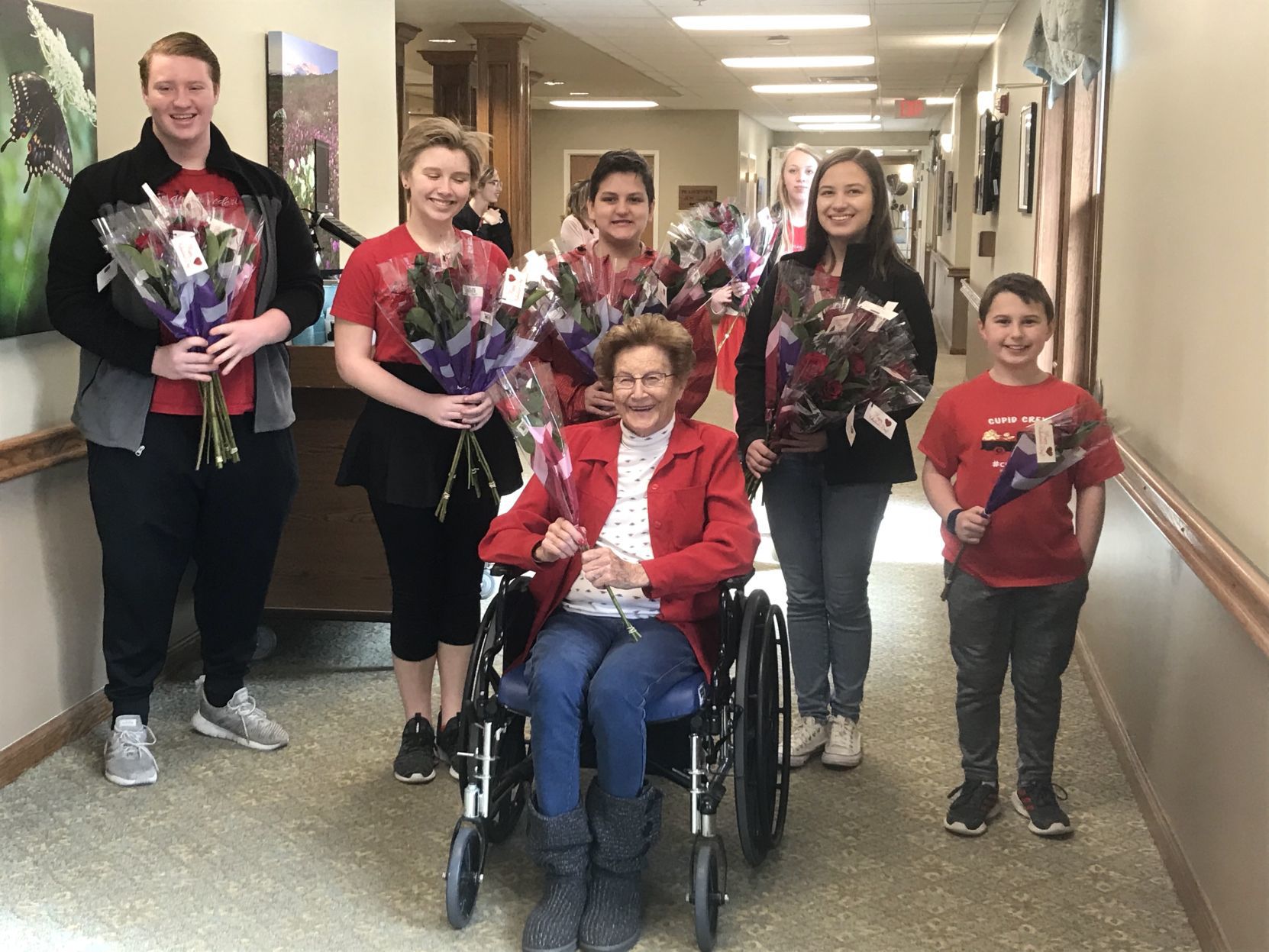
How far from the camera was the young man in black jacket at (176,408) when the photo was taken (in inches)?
114

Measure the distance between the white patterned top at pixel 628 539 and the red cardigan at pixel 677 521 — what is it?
0.02 meters

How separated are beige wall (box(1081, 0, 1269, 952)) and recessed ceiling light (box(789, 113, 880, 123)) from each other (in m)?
15.3

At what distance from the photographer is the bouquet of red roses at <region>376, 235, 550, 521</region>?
264cm

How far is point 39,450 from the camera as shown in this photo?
310 cm

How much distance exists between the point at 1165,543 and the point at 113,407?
92.6 inches

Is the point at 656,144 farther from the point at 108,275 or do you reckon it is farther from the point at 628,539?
the point at 628,539

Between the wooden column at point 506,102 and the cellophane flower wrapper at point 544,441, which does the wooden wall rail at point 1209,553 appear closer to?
the cellophane flower wrapper at point 544,441

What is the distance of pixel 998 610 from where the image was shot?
109 inches

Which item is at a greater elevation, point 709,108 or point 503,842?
point 709,108

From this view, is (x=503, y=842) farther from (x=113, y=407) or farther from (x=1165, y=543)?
(x=1165, y=543)

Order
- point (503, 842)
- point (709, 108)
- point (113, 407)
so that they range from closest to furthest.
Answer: point (503, 842)
point (113, 407)
point (709, 108)

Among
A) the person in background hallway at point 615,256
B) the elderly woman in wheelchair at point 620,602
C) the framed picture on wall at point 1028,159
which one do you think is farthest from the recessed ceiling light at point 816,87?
the elderly woman in wheelchair at point 620,602

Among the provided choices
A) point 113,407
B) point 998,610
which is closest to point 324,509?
point 113,407

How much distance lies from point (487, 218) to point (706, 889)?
4979 millimetres
